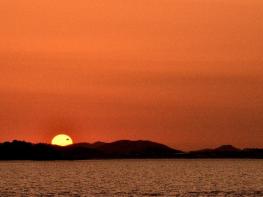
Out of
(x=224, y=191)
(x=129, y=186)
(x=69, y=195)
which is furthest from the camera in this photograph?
(x=129, y=186)

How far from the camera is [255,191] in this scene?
156625mm

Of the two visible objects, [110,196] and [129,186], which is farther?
[129,186]

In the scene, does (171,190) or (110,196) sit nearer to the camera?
(110,196)

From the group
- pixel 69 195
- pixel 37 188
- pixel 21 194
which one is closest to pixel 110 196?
pixel 69 195

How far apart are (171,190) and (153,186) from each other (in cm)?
1548

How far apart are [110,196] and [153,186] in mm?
32225

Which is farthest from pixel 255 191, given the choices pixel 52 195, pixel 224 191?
pixel 52 195

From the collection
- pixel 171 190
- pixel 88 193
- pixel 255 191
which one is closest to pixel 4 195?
pixel 88 193

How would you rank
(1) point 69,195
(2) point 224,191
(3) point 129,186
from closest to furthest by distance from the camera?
1. (1) point 69,195
2. (2) point 224,191
3. (3) point 129,186

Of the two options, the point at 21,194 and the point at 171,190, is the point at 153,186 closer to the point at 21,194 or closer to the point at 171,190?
the point at 171,190

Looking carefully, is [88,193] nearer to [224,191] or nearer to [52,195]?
[52,195]

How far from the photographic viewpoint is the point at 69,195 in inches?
5610

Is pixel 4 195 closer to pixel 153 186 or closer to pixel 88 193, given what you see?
pixel 88 193

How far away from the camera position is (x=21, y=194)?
5699 inches
